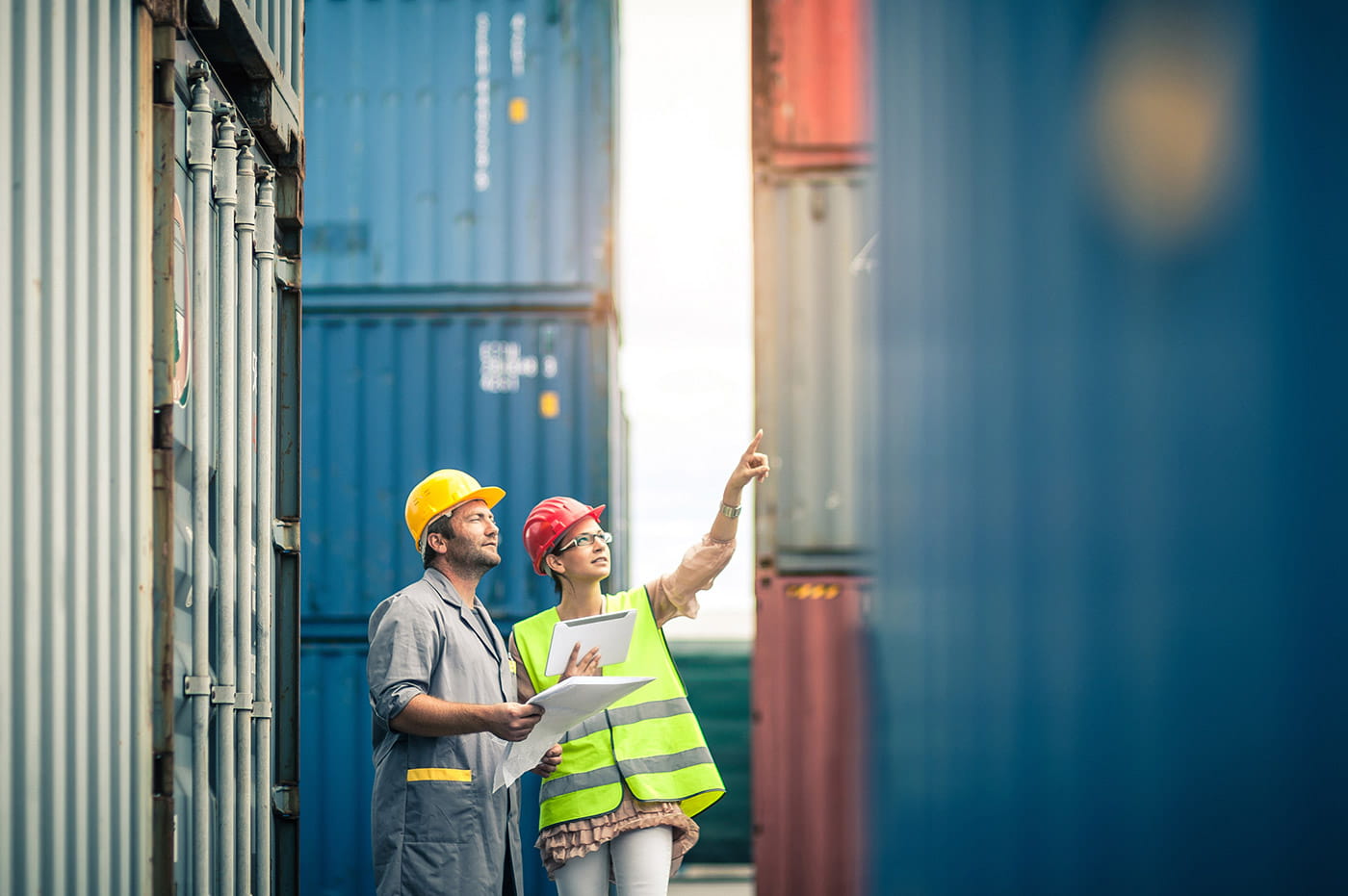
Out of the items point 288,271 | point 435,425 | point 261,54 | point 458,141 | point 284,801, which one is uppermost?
point 458,141

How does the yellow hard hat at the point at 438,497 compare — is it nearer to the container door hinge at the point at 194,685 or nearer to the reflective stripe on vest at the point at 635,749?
the reflective stripe on vest at the point at 635,749

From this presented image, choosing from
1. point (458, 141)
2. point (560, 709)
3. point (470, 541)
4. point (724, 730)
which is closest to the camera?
point (560, 709)

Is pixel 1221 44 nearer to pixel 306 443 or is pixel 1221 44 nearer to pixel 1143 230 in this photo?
pixel 1143 230

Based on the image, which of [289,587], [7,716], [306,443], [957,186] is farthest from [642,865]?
[306,443]

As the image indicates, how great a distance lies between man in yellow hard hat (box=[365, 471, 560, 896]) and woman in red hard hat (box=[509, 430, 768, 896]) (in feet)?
0.49

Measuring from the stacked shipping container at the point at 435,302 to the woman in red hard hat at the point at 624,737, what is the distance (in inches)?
117

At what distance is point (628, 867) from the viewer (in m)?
4.06

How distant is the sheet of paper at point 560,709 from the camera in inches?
140

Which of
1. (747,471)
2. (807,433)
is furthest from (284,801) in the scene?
(807,433)

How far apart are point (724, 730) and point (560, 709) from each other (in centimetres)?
571

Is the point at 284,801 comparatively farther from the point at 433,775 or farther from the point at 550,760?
the point at 550,760

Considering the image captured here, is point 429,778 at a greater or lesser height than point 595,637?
lesser

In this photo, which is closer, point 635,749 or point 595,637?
point 595,637

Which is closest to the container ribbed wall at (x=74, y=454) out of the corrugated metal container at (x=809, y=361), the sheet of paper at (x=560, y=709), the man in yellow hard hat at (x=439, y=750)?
the man in yellow hard hat at (x=439, y=750)
